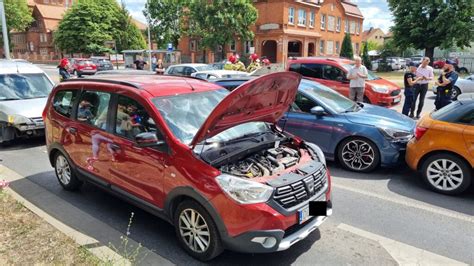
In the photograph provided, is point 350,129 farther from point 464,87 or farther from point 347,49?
point 347,49

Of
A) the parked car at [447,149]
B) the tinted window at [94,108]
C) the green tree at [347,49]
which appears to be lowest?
the parked car at [447,149]

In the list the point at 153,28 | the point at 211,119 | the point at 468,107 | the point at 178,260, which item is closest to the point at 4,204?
the point at 178,260

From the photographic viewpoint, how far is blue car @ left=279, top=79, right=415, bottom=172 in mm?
5855

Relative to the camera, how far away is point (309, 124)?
6.47 metres

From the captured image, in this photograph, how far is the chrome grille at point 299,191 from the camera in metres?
3.21

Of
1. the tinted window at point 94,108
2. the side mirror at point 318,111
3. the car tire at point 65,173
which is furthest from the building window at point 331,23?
the tinted window at point 94,108

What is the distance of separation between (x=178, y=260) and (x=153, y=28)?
45933 mm

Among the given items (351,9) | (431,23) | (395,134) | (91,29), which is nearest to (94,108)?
(395,134)

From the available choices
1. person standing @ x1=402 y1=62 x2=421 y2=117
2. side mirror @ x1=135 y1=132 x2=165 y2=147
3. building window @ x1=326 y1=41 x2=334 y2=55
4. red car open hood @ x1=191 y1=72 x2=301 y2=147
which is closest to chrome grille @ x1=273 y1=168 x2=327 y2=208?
red car open hood @ x1=191 y1=72 x2=301 y2=147

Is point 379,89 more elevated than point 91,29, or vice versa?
point 91,29

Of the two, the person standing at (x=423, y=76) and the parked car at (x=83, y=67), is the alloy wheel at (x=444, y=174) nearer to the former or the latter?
the person standing at (x=423, y=76)

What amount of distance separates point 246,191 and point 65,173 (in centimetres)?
346

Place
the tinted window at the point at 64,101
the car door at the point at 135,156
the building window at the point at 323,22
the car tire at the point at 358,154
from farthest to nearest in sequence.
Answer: the building window at the point at 323,22
the car tire at the point at 358,154
the tinted window at the point at 64,101
the car door at the point at 135,156

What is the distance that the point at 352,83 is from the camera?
33.1 feet
